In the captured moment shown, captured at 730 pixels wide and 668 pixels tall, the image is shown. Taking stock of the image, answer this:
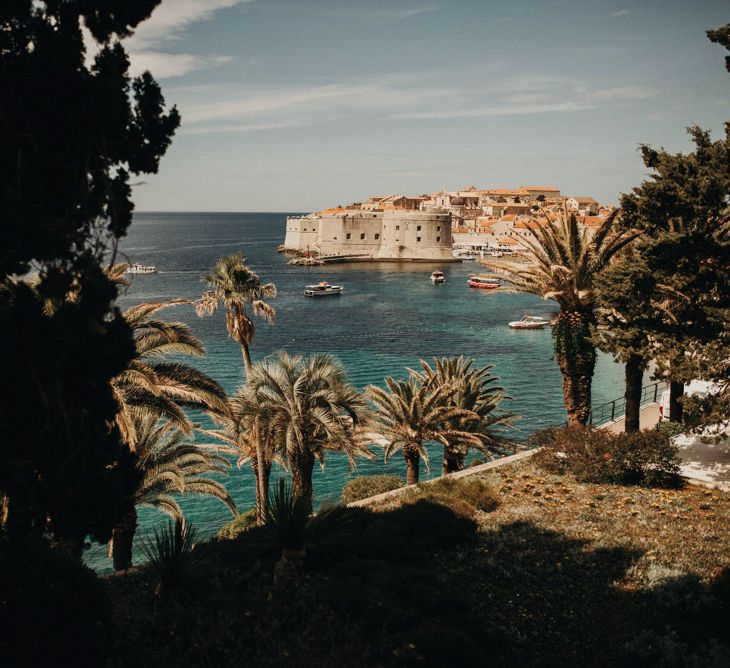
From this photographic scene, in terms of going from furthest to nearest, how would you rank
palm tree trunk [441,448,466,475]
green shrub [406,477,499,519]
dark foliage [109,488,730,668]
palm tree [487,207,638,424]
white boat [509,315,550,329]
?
white boat [509,315,550,329] < palm tree trunk [441,448,466,475] < palm tree [487,207,638,424] < green shrub [406,477,499,519] < dark foliage [109,488,730,668]

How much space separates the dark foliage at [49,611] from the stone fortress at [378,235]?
117 meters

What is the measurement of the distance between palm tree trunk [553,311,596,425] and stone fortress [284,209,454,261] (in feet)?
345

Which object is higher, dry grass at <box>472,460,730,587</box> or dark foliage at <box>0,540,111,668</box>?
dark foliage at <box>0,540,111,668</box>

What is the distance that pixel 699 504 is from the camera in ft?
42.1

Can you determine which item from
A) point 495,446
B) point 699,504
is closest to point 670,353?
point 699,504

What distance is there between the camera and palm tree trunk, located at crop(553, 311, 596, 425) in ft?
55.7

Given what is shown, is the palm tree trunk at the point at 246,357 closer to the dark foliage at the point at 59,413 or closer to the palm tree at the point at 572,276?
the palm tree at the point at 572,276

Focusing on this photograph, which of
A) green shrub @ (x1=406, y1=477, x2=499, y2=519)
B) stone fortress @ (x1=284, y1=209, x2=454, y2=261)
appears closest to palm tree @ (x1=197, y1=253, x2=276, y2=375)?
green shrub @ (x1=406, y1=477, x2=499, y2=519)

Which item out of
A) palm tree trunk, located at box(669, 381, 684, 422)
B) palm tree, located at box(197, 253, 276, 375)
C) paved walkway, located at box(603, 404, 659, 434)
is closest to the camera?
palm tree trunk, located at box(669, 381, 684, 422)

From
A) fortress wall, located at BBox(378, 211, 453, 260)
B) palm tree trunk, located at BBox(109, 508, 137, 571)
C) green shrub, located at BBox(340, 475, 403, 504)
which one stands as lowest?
green shrub, located at BBox(340, 475, 403, 504)

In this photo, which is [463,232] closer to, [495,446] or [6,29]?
[495,446]

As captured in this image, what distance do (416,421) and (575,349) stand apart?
5116mm

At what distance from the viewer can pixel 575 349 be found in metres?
17.0

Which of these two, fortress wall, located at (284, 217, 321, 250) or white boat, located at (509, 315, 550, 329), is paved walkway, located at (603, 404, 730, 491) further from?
fortress wall, located at (284, 217, 321, 250)
